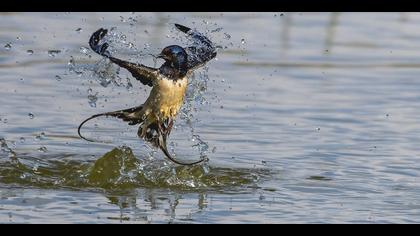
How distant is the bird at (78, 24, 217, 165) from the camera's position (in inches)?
269

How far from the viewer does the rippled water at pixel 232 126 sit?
7.00 m

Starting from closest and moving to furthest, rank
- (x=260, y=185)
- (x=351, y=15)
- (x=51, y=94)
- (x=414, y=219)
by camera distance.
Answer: (x=414, y=219) < (x=260, y=185) < (x=51, y=94) < (x=351, y=15)

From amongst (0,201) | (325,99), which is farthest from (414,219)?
(325,99)

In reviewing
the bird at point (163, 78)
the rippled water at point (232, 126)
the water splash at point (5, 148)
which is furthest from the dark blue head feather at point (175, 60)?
the water splash at point (5, 148)

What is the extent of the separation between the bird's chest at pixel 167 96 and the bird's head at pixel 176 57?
0.09 metres

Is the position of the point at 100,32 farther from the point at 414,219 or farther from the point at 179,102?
the point at 414,219

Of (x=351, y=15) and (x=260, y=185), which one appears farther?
(x=351, y=15)

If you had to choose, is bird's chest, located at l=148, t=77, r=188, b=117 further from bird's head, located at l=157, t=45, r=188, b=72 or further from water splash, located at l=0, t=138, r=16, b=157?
water splash, located at l=0, t=138, r=16, b=157

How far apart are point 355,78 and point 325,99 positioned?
0.85 metres

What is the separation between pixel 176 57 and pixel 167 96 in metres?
0.21

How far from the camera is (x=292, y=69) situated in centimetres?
1078

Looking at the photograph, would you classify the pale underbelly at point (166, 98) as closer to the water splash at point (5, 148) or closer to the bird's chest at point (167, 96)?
the bird's chest at point (167, 96)
